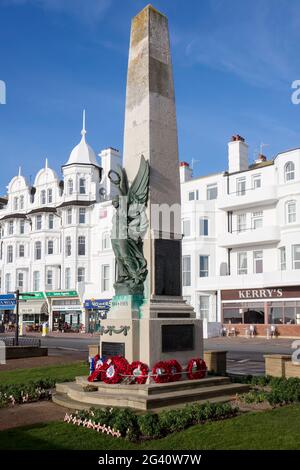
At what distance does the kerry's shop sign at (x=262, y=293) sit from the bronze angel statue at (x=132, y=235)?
30.7m

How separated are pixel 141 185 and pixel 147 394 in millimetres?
5261

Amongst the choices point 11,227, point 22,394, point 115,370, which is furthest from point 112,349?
point 11,227

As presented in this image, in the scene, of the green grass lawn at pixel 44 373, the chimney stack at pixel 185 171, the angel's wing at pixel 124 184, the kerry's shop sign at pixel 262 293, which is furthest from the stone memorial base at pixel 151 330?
the chimney stack at pixel 185 171

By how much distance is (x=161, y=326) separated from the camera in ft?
42.2

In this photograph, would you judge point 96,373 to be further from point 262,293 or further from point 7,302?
point 7,302

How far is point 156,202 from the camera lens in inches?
550

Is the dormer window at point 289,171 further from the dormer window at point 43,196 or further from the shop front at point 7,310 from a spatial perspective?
the shop front at point 7,310

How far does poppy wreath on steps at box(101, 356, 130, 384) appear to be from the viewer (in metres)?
12.3

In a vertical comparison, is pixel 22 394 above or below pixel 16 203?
below

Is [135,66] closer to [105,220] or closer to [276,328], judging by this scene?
[276,328]

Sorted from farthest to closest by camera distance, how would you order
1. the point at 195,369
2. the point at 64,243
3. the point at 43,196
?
1. the point at 43,196
2. the point at 64,243
3. the point at 195,369
